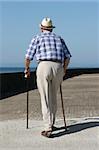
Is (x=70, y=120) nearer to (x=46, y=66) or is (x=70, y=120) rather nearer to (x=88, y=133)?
(x=88, y=133)

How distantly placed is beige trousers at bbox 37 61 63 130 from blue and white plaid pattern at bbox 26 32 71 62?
120 mm

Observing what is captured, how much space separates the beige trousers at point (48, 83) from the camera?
8.59 m

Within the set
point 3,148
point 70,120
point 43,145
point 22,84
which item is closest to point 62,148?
point 43,145

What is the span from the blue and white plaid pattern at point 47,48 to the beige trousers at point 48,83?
0.12 meters

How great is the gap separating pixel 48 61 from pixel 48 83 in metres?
0.39

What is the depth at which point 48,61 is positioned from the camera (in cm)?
858

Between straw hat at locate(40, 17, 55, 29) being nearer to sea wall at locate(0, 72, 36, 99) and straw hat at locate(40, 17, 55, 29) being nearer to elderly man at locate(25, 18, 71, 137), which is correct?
elderly man at locate(25, 18, 71, 137)

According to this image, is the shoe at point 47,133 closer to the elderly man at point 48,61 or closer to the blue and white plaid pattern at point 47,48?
the elderly man at point 48,61

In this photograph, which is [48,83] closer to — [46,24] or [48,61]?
[48,61]

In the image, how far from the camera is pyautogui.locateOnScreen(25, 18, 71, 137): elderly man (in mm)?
8570

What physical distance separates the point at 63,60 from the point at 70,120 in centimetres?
232

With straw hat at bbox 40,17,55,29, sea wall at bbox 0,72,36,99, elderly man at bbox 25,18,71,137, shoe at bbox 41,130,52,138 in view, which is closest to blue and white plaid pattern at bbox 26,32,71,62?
elderly man at bbox 25,18,71,137

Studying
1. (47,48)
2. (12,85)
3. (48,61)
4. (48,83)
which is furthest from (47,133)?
(12,85)

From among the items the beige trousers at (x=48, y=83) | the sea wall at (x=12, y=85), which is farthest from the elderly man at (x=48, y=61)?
the sea wall at (x=12, y=85)
